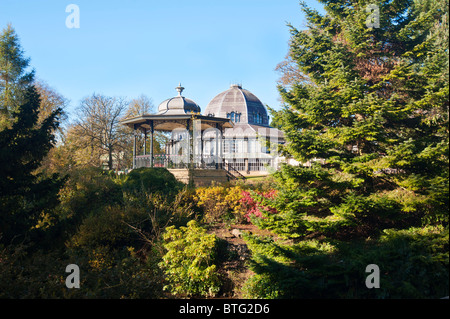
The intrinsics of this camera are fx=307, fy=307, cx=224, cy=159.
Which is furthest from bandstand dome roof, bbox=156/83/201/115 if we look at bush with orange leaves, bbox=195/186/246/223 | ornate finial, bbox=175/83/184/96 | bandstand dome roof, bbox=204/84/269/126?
bandstand dome roof, bbox=204/84/269/126

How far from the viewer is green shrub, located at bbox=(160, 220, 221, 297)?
7.18m

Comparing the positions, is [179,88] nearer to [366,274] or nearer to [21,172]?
[21,172]

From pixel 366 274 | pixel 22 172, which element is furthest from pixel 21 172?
pixel 366 274

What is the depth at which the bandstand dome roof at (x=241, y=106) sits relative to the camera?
1558 inches

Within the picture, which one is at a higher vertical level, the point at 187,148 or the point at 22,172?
the point at 187,148

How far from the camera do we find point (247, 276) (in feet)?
24.2

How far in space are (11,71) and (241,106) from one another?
1058 inches

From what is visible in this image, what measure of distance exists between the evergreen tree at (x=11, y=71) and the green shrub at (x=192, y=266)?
14282 mm

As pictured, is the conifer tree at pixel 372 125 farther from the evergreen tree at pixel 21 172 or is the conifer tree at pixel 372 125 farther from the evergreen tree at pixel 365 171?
the evergreen tree at pixel 21 172

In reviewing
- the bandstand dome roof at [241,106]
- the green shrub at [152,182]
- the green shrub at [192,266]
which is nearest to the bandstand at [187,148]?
the green shrub at [152,182]

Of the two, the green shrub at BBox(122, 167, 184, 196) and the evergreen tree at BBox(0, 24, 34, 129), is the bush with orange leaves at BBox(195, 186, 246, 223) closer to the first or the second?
the green shrub at BBox(122, 167, 184, 196)

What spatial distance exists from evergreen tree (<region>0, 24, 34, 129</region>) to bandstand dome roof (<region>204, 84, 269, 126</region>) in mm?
23854

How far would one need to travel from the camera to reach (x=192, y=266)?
7.26 meters
